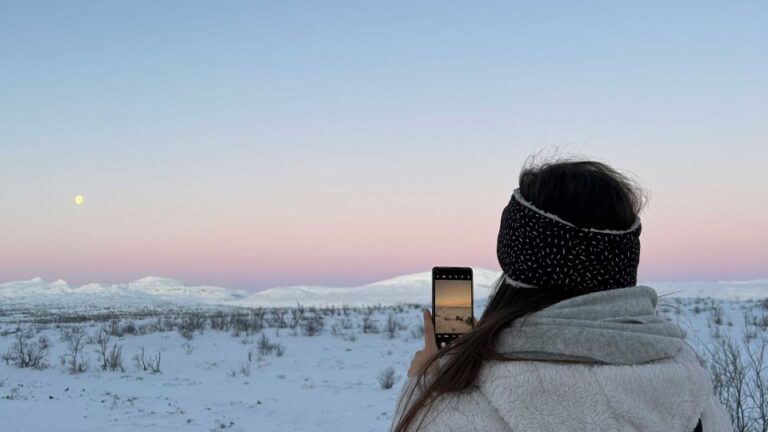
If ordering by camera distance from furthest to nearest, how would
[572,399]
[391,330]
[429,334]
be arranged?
[391,330], [429,334], [572,399]

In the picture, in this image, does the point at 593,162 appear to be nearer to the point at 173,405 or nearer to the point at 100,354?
the point at 173,405

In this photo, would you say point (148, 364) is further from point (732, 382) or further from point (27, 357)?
point (732, 382)

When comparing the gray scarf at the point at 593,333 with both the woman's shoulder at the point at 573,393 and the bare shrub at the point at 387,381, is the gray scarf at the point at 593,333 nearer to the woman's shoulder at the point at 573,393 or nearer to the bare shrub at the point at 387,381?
the woman's shoulder at the point at 573,393

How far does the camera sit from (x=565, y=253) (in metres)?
1.38

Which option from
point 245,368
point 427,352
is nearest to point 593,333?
point 427,352

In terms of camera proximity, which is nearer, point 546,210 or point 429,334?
point 546,210

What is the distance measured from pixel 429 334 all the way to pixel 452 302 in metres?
0.21

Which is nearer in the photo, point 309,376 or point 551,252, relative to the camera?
point 551,252

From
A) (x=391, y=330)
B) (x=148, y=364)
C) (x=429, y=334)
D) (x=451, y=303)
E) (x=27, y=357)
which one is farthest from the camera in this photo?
(x=391, y=330)

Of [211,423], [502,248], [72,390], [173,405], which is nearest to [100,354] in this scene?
[72,390]

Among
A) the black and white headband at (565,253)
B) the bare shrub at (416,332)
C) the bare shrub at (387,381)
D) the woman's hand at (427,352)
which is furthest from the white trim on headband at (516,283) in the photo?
the bare shrub at (416,332)

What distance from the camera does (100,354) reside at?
591 inches

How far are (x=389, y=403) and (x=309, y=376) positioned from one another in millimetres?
2905

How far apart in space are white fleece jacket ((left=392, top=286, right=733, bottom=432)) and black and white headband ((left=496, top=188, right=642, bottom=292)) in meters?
0.17
